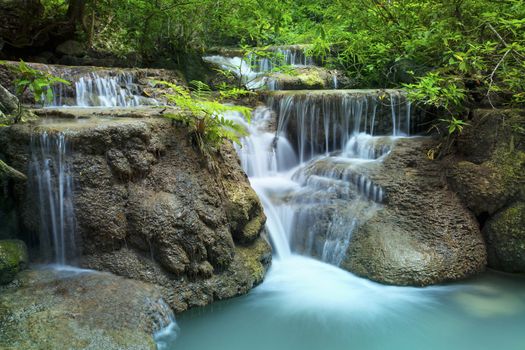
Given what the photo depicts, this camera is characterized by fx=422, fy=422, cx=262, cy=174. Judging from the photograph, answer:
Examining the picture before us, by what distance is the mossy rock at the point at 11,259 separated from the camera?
3.60m

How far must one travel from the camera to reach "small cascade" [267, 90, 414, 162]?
282 inches

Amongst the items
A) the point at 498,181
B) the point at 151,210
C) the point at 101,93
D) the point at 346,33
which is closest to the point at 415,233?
the point at 498,181

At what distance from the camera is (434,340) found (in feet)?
13.1

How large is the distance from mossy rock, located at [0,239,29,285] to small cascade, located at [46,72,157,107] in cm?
305

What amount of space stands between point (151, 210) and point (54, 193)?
910 mm

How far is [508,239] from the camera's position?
17.2 ft

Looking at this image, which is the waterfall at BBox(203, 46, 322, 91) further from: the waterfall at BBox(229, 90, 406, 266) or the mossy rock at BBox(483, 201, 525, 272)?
the mossy rock at BBox(483, 201, 525, 272)

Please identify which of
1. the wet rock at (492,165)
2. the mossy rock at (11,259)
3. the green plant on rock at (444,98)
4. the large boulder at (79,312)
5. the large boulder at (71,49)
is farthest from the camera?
the large boulder at (71,49)

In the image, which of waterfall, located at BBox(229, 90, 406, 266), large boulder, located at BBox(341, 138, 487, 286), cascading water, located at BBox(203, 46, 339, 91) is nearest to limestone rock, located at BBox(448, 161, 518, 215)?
large boulder, located at BBox(341, 138, 487, 286)

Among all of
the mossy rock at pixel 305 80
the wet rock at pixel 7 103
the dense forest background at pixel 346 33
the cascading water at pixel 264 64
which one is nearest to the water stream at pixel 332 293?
the dense forest background at pixel 346 33

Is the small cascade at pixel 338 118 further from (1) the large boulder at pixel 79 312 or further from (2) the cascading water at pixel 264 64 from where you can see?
(1) the large boulder at pixel 79 312

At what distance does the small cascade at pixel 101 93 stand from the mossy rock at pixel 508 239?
17.3ft

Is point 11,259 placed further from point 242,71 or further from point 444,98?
point 242,71

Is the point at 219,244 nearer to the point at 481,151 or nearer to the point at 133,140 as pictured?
the point at 133,140
